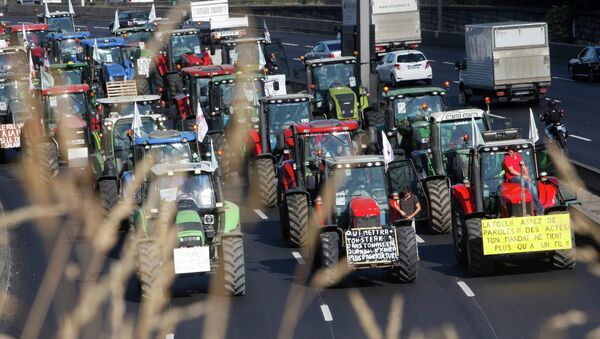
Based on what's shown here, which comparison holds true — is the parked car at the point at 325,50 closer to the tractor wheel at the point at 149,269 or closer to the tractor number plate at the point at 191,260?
the tractor wheel at the point at 149,269

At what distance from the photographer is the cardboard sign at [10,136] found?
4044 centimetres

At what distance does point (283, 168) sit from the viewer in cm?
2992

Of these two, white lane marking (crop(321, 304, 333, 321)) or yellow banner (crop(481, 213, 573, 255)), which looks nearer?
white lane marking (crop(321, 304, 333, 321))

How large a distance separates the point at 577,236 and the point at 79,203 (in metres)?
13.5

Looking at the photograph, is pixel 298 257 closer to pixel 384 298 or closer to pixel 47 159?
pixel 384 298

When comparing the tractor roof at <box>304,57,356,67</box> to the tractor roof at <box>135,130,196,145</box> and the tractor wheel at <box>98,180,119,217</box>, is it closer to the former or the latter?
the tractor wheel at <box>98,180,119,217</box>

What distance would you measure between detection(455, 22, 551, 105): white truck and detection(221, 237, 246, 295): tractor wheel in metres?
27.0

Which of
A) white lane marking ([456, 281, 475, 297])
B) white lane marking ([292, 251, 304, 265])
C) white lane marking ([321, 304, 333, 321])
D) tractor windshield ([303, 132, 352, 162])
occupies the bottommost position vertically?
white lane marking ([321, 304, 333, 321])

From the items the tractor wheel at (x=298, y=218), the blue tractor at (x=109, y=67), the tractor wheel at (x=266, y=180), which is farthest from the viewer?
the blue tractor at (x=109, y=67)

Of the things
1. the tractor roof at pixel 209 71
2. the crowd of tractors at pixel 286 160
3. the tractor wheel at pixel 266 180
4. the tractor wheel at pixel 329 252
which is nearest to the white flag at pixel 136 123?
the crowd of tractors at pixel 286 160

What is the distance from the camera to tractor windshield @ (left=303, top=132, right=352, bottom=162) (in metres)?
28.8

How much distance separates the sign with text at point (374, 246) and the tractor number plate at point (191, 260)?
8.46 ft

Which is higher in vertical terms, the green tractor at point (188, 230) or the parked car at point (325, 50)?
the parked car at point (325, 50)

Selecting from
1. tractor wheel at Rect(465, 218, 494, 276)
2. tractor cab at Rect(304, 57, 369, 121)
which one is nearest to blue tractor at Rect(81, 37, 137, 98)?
tractor cab at Rect(304, 57, 369, 121)
